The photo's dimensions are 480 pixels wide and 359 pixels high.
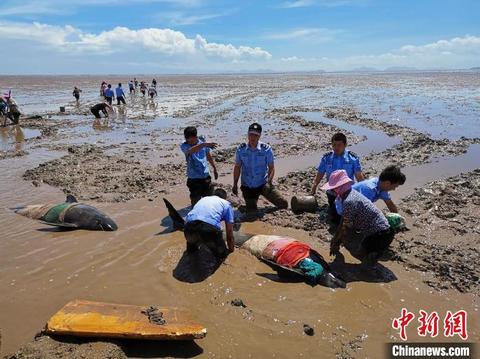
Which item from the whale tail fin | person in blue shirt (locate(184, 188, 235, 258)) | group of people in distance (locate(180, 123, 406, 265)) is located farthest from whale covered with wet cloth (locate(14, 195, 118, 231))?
person in blue shirt (locate(184, 188, 235, 258))

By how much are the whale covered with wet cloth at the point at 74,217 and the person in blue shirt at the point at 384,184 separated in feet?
14.3

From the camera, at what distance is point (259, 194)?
8305 millimetres

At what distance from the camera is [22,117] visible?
23.4 metres

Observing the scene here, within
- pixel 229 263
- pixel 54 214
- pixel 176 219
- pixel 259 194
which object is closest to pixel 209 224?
pixel 229 263

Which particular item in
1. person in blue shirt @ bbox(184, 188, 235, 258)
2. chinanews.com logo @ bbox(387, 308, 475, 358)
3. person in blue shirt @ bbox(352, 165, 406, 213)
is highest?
person in blue shirt @ bbox(352, 165, 406, 213)

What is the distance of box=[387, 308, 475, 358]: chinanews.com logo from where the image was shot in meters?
4.40

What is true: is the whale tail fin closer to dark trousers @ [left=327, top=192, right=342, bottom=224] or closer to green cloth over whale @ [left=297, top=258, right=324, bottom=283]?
green cloth over whale @ [left=297, top=258, right=324, bottom=283]

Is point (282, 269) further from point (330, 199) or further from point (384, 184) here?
point (330, 199)

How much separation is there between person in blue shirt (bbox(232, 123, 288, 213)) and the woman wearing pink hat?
225 centimetres

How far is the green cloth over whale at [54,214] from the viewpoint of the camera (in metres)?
7.61

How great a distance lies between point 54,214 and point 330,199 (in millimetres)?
5135

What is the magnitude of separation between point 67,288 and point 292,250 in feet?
10.1

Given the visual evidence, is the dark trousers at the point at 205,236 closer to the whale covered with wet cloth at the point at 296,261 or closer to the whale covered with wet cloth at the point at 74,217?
the whale covered with wet cloth at the point at 296,261

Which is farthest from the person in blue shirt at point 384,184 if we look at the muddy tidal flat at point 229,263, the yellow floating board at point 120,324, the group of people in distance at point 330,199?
the yellow floating board at point 120,324
